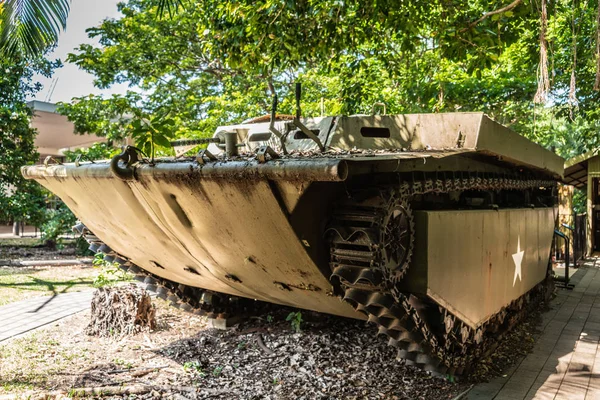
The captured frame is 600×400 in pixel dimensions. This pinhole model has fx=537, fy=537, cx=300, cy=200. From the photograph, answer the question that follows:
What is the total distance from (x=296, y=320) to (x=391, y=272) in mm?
2872

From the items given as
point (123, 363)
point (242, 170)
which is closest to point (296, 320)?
point (123, 363)

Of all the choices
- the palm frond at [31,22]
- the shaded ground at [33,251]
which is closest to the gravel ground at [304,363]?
the palm frond at [31,22]

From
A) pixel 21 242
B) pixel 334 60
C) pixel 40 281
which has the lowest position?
pixel 40 281

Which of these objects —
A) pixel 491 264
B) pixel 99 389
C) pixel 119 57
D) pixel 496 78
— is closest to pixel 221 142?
pixel 99 389

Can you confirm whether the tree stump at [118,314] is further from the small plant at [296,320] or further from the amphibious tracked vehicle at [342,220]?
the small plant at [296,320]

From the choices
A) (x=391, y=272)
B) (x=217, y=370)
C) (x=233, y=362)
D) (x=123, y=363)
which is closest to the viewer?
(x=391, y=272)

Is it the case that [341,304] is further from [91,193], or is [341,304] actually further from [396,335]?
[91,193]

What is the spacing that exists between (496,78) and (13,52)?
11395mm

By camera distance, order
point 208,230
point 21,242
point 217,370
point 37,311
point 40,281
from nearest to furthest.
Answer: point 208,230 < point 217,370 < point 37,311 < point 40,281 < point 21,242

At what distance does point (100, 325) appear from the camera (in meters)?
6.38

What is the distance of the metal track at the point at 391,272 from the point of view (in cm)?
356

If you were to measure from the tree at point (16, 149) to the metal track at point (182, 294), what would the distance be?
28.0ft

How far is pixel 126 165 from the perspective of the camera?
389 centimetres

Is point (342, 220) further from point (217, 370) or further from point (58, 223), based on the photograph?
point (58, 223)
